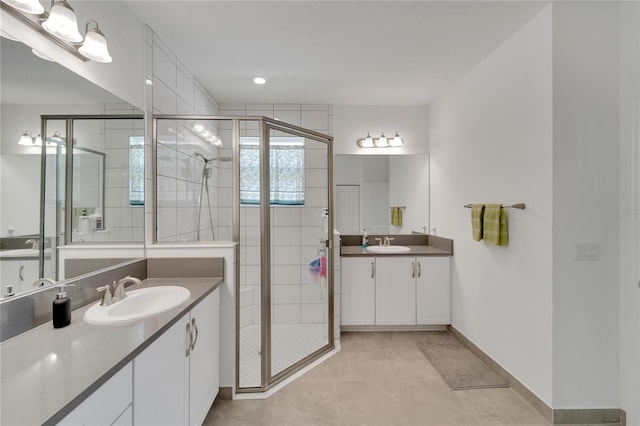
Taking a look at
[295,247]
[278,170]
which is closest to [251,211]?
[278,170]

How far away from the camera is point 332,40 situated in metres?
2.25

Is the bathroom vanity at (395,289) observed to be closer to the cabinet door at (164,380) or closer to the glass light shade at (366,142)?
the glass light shade at (366,142)

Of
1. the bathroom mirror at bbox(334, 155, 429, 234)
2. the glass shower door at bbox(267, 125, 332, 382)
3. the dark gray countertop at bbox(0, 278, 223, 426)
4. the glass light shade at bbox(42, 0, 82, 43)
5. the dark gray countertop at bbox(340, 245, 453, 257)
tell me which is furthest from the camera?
the bathroom mirror at bbox(334, 155, 429, 234)

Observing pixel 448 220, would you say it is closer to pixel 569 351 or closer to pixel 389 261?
pixel 389 261

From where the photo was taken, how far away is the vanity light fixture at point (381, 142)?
11.9 ft

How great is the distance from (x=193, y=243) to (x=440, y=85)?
9.21 ft

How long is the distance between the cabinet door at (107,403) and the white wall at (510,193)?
7.48ft

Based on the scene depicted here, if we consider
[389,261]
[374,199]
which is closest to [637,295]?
[389,261]

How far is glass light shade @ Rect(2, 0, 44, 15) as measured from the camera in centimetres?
112

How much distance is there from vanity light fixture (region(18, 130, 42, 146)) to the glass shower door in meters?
1.37

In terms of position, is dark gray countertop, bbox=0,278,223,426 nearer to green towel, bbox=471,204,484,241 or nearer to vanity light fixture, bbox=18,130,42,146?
vanity light fixture, bbox=18,130,42,146

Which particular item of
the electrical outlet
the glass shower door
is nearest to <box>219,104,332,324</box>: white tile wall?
the glass shower door

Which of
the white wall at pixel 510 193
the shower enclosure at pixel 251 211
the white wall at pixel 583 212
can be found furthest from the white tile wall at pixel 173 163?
the white wall at pixel 583 212

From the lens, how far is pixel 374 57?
8.24 feet
